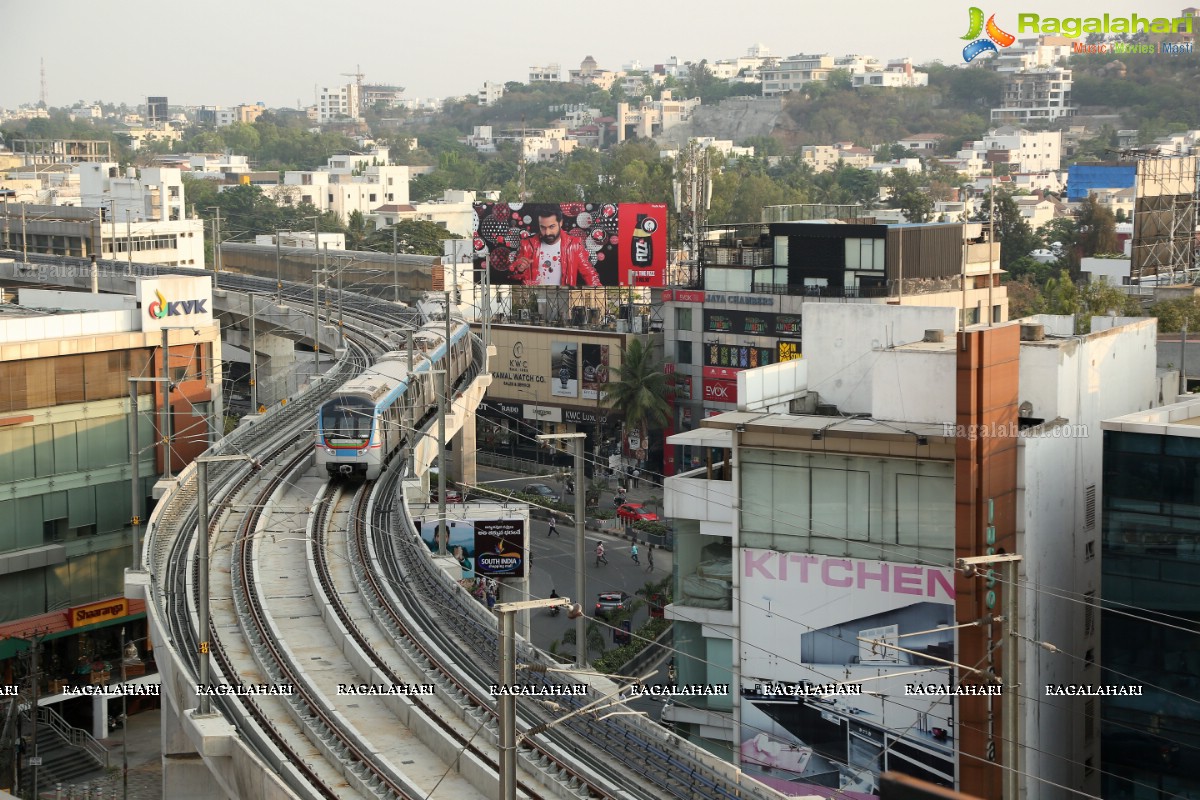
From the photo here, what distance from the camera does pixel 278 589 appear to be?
31.1m

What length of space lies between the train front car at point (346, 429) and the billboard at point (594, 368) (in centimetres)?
2486

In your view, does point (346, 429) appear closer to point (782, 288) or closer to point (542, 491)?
point (542, 491)

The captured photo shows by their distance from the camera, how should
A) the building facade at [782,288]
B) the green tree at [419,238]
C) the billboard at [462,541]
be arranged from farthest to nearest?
the green tree at [419,238]
the building facade at [782,288]
the billboard at [462,541]

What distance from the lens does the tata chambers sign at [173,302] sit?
1654 inches

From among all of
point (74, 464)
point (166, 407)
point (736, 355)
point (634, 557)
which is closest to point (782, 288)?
point (736, 355)

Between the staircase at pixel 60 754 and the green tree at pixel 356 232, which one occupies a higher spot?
the green tree at pixel 356 232

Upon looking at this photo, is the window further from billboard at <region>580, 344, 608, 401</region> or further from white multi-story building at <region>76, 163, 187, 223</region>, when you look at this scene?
white multi-story building at <region>76, 163, 187, 223</region>

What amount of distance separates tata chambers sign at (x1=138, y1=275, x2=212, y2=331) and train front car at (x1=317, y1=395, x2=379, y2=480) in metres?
6.56

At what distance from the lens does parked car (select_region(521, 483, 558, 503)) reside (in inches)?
2227

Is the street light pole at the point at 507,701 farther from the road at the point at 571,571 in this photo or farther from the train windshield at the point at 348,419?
the road at the point at 571,571

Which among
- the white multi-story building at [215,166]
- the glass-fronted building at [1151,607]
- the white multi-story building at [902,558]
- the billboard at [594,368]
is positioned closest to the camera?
the glass-fronted building at [1151,607]

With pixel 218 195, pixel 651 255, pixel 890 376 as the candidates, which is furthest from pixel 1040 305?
pixel 218 195

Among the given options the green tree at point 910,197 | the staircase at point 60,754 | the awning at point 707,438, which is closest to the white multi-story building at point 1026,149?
the green tree at point 910,197

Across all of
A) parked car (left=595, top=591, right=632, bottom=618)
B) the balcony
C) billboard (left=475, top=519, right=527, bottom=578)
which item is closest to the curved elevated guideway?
billboard (left=475, top=519, right=527, bottom=578)
